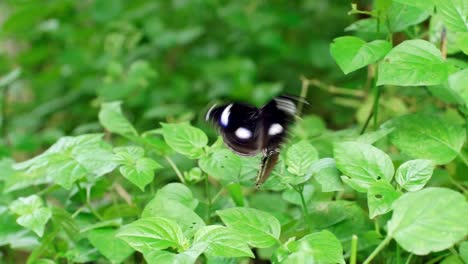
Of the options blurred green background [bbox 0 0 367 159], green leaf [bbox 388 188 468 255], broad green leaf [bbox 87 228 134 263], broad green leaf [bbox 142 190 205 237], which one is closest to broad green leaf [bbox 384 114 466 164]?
green leaf [bbox 388 188 468 255]

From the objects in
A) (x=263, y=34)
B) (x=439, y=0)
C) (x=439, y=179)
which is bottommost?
(x=263, y=34)

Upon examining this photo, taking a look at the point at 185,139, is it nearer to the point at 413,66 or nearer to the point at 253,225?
the point at 253,225

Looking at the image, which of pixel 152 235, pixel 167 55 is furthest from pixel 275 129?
pixel 167 55

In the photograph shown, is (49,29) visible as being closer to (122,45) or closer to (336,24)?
(122,45)

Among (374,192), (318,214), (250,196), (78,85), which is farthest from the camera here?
(78,85)

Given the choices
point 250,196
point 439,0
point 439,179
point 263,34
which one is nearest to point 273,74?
point 263,34

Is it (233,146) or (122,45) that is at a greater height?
(233,146)

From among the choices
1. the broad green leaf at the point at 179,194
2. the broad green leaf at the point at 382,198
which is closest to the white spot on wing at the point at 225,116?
the broad green leaf at the point at 179,194
